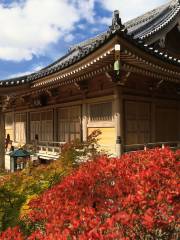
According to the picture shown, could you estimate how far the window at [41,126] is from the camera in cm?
1736

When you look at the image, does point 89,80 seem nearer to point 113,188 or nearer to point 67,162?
point 67,162

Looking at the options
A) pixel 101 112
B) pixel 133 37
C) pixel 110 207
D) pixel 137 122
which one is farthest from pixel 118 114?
pixel 110 207

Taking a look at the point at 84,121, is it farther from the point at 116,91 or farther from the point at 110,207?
the point at 110,207

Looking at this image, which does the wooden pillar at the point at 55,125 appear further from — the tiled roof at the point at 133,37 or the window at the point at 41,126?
the tiled roof at the point at 133,37

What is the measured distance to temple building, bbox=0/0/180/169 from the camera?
10109 millimetres

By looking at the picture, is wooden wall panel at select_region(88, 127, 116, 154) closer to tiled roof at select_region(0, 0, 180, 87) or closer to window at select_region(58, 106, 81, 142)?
window at select_region(58, 106, 81, 142)

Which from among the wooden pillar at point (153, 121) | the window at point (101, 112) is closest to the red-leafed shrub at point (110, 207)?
the window at point (101, 112)

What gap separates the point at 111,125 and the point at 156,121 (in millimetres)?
2741

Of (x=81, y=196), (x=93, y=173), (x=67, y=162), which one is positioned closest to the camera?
(x=81, y=196)

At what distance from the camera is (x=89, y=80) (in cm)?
1343

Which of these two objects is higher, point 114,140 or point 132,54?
point 132,54

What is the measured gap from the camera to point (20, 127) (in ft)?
69.3

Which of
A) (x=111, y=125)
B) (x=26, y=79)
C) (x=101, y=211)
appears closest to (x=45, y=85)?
(x=26, y=79)

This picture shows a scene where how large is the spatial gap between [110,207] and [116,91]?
329 inches
